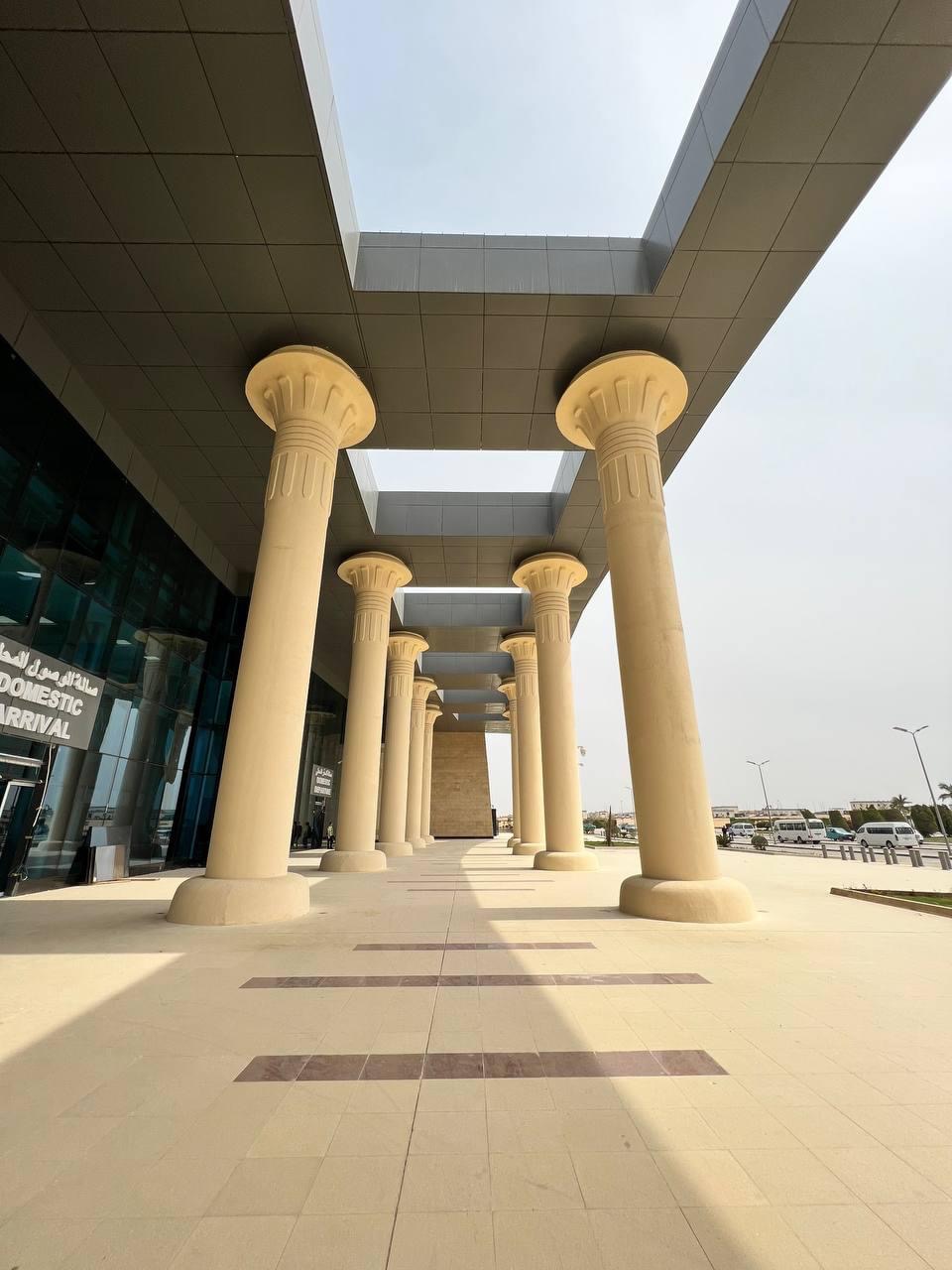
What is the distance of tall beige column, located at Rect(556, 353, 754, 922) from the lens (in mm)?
8062

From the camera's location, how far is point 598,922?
767 centimetres

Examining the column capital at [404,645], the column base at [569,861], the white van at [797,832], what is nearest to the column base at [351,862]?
the column base at [569,861]

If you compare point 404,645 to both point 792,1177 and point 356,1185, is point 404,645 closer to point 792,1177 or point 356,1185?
point 356,1185

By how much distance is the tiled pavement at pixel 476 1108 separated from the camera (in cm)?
205

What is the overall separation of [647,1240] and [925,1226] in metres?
1.03

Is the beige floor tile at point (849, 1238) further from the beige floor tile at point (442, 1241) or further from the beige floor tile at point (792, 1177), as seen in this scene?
the beige floor tile at point (442, 1241)

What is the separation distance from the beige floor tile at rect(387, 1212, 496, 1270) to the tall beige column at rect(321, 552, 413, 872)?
43.2 ft

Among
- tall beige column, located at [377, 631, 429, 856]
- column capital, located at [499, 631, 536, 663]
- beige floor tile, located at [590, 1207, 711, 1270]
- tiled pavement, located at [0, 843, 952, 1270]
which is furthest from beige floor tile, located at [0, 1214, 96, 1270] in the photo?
column capital, located at [499, 631, 536, 663]

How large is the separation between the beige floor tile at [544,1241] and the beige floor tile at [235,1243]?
763 millimetres

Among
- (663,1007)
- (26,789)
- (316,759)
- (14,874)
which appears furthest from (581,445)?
(316,759)

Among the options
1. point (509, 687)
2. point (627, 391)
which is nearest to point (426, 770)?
point (509, 687)

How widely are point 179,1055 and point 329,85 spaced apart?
35.8ft

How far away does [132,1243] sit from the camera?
201cm

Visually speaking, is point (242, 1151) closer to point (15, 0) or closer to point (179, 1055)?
point (179, 1055)
